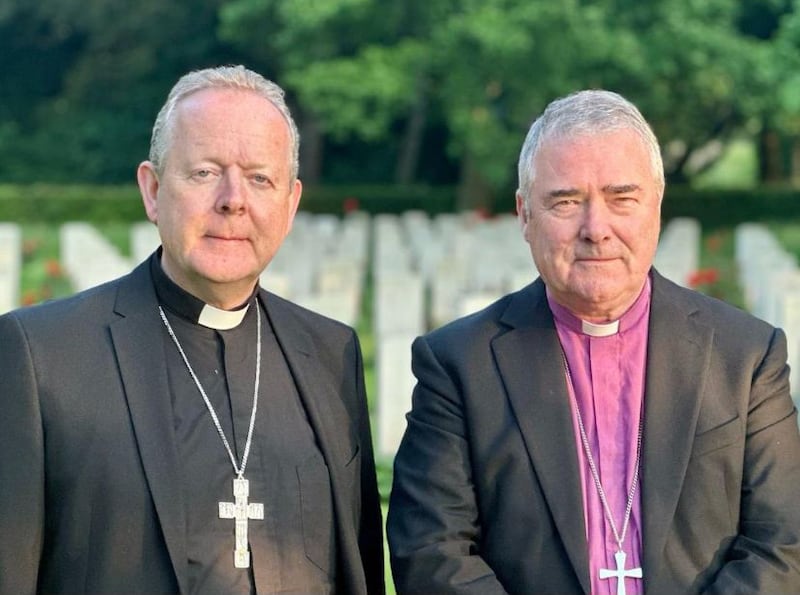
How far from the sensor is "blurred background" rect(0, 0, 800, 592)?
48.1 feet

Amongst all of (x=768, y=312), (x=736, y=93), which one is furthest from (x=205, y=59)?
(x=768, y=312)

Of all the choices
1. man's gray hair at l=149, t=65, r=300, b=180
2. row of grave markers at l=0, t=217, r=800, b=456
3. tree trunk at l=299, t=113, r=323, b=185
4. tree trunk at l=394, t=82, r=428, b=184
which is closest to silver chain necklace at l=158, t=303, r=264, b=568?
man's gray hair at l=149, t=65, r=300, b=180

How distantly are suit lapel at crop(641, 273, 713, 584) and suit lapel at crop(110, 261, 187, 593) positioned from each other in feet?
4.03

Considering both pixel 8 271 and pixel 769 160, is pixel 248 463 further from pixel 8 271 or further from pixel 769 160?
pixel 769 160

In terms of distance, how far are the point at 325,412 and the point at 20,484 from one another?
0.88 m

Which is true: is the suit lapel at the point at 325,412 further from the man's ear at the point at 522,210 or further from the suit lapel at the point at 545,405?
the man's ear at the point at 522,210

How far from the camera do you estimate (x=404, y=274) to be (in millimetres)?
Result: 13078

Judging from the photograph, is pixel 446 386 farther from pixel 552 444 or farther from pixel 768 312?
pixel 768 312

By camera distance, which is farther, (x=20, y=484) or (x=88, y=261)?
(x=88, y=261)

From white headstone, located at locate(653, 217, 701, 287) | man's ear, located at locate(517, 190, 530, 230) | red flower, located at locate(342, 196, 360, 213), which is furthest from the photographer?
red flower, located at locate(342, 196, 360, 213)

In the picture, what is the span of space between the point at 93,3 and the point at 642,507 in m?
34.8

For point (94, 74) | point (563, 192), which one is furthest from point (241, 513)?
point (94, 74)

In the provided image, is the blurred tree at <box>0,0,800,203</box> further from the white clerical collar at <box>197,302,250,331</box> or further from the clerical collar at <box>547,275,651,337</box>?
the white clerical collar at <box>197,302,250,331</box>

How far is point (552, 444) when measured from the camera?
371cm
